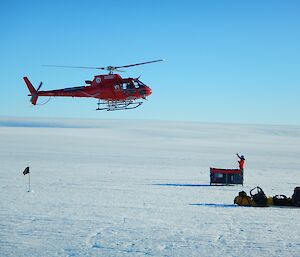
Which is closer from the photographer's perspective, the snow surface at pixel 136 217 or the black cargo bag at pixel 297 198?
the snow surface at pixel 136 217

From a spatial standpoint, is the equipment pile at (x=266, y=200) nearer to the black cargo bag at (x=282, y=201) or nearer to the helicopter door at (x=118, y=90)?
the black cargo bag at (x=282, y=201)

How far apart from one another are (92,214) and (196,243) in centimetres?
362

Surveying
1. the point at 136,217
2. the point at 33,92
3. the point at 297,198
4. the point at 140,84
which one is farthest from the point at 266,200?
the point at 33,92

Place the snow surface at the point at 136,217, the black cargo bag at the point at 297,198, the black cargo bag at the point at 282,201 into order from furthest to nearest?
1. the black cargo bag at the point at 282,201
2. the black cargo bag at the point at 297,198
3. the snow surface at the point at 136,217

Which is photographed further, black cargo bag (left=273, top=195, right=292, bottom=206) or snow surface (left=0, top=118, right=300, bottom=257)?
black cargo bag (left=273, top=195, right=292, bottom=206)

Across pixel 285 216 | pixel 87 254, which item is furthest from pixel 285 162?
pixel 87 254

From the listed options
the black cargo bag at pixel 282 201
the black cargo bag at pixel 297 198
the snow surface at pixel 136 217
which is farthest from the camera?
the black cargo bag at pixel 282 201

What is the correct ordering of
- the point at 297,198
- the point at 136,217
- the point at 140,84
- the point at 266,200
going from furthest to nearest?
the point at 140,84 < the point at 266,200 < the point at 297,198 < the point at 136,217

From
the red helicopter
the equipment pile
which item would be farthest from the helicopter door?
the equipment pile

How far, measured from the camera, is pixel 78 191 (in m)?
15.2

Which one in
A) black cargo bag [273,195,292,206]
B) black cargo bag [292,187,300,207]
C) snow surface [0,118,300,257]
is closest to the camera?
snow surface [0,118,300,257]

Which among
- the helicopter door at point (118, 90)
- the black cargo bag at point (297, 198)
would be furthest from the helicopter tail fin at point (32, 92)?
the black cargo bag at point (297, 198)

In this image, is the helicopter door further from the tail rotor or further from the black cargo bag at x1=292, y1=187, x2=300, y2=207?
the black cargo bag at x1=292, y1=187, x2=300, y2=207

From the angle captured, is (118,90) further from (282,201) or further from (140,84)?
(282,201)
